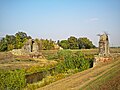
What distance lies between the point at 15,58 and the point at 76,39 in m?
40.7

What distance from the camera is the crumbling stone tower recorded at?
107 feet

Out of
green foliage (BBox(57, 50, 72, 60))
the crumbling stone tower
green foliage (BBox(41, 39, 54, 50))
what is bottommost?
green foliage (BBox(57, 50, 72, 60))

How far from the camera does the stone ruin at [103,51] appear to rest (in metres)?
31.2

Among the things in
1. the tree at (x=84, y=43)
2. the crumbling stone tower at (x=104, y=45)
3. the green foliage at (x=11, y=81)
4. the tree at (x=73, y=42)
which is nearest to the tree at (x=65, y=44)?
the tree at (x=73, y=42)

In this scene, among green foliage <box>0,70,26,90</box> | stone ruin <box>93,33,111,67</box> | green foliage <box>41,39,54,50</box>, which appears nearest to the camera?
green foliage <box>0,70,26,90</box>

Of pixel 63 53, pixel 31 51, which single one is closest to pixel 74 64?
pixel 63 53

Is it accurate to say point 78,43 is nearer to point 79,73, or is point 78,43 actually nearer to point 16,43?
point 16,43

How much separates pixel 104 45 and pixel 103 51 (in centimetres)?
126

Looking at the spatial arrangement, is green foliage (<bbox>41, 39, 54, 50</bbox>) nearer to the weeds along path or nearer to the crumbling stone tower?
the crumbling stone tower

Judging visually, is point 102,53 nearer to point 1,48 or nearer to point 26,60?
point 26,60

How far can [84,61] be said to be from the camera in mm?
34219

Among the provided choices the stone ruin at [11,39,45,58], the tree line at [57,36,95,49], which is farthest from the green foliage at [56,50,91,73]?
the tree line at [57,36,95,49]

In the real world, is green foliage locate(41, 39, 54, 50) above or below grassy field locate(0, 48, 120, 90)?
above

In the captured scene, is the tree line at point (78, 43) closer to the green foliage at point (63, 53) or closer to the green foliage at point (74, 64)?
the green foliage at point (63, 53)
